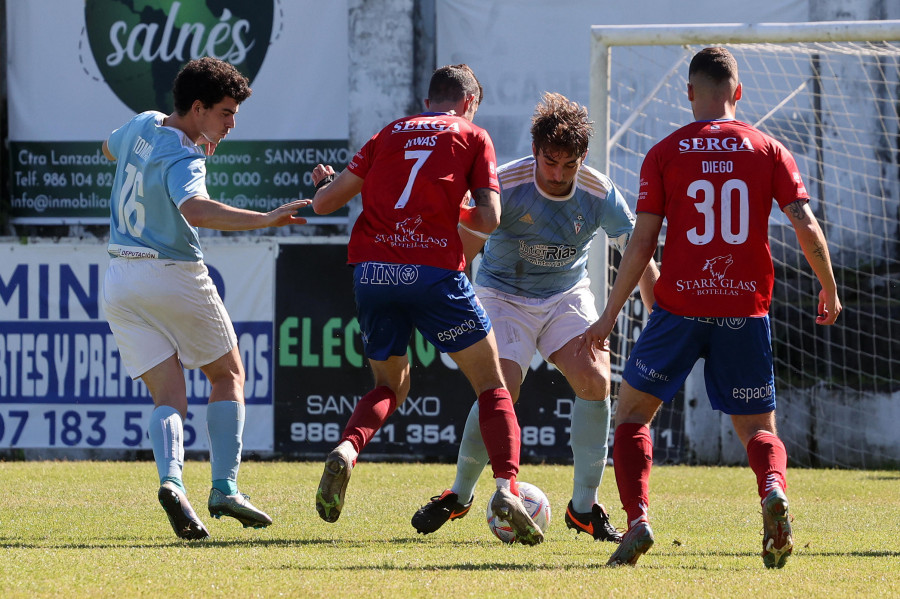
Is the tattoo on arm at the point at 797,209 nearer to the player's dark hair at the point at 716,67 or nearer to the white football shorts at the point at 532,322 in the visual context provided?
the player's dark hair at the point at 716,67

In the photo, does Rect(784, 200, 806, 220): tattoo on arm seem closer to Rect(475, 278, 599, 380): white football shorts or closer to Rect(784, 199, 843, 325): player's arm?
Rect(784, 199, 843, 325): player's arm

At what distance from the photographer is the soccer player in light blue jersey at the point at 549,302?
568 cm

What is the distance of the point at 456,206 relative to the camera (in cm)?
509

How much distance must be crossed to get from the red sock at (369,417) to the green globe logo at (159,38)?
354 inches

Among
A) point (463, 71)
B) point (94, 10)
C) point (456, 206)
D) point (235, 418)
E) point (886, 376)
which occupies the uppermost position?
point (94, 10)

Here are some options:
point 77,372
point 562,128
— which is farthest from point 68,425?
point 562,128

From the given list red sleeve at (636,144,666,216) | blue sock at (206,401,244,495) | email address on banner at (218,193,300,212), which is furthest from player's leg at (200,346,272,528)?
email address on banner at (218,193,300,212)

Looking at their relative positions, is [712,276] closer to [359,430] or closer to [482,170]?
[482,170]

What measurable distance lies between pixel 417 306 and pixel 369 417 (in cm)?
55

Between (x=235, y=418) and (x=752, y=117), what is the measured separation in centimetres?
806

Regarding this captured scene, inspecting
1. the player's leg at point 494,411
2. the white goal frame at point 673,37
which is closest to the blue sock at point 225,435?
the player's leg at point 494,411

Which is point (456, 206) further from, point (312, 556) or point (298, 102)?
point (298, 102)

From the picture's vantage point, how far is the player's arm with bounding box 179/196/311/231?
500 cm

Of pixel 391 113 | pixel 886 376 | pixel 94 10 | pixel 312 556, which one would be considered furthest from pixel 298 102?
pixel 312 556
